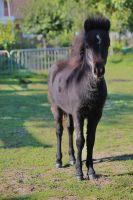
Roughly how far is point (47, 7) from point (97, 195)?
2984cm

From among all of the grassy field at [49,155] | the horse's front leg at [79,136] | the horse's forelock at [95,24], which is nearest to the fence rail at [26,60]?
the grassy field at [49,155]

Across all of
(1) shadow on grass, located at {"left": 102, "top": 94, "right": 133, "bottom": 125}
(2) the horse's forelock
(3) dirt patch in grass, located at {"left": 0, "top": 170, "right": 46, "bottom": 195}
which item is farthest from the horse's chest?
(1) shadow on grass, located at {"left": 102, "top": 94, "right": 133, "bottom": 125}

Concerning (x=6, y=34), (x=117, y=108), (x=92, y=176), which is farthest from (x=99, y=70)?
(x=6, y=34)

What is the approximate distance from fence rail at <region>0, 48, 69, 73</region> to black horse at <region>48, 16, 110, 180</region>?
17.0 metres

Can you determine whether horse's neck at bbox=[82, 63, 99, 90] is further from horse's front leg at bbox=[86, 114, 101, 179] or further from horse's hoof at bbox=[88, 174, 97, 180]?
horse's hoof at bbox=[88, 174, 97, 180]

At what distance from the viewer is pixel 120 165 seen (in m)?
7.50

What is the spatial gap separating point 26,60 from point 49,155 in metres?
17.0

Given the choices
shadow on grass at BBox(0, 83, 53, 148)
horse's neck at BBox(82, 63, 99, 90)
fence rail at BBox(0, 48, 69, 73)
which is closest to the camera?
horse's neck at BBox(82, 63, 99, 90)

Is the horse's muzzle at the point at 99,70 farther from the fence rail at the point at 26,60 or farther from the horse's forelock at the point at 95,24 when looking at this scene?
the fence rail at the point at 26,60

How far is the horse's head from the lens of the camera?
598 cm

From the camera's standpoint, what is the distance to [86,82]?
6.53 meters

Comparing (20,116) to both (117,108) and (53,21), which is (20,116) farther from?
(53,21)

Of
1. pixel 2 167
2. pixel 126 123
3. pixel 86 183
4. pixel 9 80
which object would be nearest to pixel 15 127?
pixel 126 123

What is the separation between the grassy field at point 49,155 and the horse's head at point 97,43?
4.96 ft
